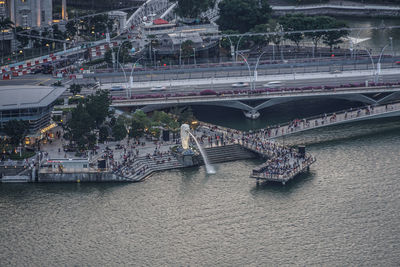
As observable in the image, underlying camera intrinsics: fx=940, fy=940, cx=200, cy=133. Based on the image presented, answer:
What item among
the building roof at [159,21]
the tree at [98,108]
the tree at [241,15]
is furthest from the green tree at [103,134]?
the tree at [241,15]

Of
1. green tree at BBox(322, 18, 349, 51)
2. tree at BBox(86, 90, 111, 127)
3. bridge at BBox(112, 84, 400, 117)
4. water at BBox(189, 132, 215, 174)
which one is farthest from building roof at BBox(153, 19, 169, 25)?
water at BBox(189, 132, 215, 174)

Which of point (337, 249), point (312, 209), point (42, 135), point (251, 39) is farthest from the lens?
point (251, 39)

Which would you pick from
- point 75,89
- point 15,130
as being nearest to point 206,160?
point 15,130

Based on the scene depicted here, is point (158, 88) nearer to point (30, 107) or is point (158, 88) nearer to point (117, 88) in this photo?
point (117, 88)

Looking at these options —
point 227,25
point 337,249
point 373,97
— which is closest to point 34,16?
point 227,25

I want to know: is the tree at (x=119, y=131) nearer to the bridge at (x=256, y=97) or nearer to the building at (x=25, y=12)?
the bridge at (x=256, y=97)

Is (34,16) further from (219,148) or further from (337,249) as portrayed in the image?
(337,249)
